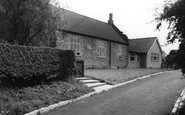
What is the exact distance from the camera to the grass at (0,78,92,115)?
20.8ft

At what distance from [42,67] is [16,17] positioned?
4643 millimetres

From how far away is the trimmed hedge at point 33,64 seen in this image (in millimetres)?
7648

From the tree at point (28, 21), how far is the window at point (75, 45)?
22.1ft

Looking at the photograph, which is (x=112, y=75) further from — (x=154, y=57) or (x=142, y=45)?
(x=154, y=57)

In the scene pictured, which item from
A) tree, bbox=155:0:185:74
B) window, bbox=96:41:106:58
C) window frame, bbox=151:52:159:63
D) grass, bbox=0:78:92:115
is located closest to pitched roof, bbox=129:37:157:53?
window frame, bbox=151:52:159:63

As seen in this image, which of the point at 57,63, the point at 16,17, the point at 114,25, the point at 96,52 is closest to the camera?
the point at 57,63

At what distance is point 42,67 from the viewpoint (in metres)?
9.19

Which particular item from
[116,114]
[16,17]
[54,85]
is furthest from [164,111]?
[16,17]

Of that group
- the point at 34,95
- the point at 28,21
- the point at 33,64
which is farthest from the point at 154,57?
the point at 34,95

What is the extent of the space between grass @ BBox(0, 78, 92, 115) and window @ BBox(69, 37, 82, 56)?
9.76 m

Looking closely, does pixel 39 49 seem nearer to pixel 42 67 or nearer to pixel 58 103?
pixel 42 67

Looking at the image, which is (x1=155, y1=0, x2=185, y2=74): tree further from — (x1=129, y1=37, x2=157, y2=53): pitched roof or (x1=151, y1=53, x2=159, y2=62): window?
(x1=151, y1=53, x2=159, y2=62): window

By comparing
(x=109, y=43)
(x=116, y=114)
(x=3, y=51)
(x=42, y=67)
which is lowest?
(x=116, y=114)

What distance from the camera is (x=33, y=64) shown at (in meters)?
8.73
